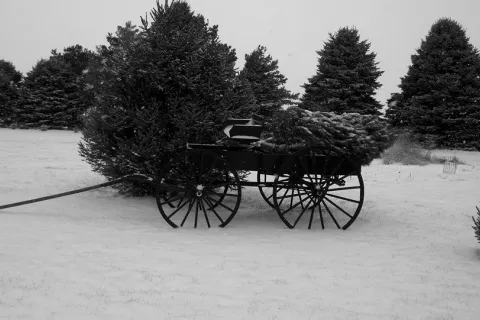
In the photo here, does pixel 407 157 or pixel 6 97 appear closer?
pixel 407 157

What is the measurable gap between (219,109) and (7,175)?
644cm

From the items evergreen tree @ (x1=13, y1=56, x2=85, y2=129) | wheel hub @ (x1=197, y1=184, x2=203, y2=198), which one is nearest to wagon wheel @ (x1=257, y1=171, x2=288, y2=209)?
wheel hub @ (x1=197, y1=184, x2=203, y2=198)

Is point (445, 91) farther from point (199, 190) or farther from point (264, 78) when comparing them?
point (199, 190)

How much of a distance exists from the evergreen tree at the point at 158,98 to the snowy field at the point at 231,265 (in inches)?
44.4

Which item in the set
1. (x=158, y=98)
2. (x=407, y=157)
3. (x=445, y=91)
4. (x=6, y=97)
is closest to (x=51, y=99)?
(x=6, y=97)

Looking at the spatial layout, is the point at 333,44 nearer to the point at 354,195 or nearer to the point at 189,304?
the point at 354,195

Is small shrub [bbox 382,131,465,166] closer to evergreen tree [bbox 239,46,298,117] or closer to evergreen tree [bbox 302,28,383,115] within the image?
evergreen tree [bbox 302,28,383,115]

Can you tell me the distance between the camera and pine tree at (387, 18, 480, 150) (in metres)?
23.0

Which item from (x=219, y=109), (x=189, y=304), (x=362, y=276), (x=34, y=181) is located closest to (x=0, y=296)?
(x=189, y=304)

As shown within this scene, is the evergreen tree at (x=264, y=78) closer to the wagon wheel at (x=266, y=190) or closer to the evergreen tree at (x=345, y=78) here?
the evergreen tree at (x=345, y=78)

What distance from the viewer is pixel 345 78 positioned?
25969mm

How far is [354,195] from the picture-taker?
31.4 ft

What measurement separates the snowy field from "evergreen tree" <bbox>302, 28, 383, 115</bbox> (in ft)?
61.1

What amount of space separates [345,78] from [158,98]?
2081cm
